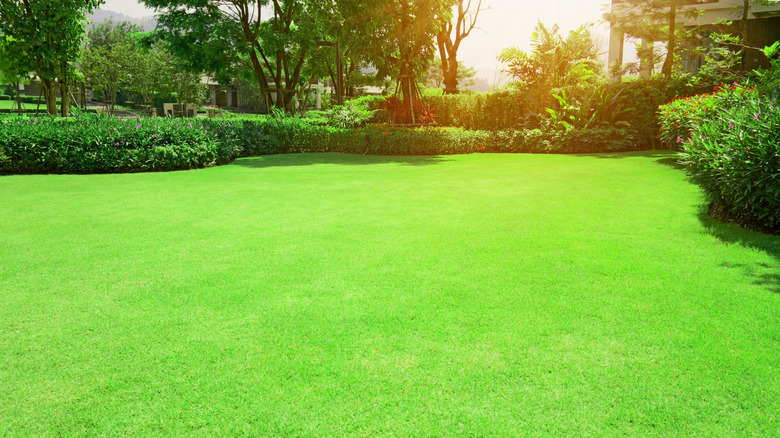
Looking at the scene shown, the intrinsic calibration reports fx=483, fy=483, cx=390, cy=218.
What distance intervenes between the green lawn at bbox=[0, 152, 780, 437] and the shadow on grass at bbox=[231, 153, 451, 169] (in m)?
6.82

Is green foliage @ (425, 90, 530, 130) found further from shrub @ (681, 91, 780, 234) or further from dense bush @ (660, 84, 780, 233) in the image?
shrub @ (681, 91, 780, 234)

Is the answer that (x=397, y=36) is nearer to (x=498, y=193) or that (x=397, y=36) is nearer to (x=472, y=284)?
(x=498, y=193)

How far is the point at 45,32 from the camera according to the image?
1770 centimetres

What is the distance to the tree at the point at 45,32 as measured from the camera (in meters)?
17.5

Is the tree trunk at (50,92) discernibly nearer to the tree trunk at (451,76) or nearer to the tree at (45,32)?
the tree at (45,32)

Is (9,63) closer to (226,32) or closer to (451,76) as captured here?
(226,32)

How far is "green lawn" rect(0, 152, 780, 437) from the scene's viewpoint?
2.70 meters

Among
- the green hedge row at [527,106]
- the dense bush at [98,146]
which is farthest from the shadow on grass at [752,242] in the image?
the dense bush at [98,146]

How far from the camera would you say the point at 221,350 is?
3.37 m

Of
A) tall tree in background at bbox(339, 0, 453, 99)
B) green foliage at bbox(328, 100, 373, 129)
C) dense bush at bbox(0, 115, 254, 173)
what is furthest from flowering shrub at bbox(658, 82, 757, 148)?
dense bush at bbox(0, 115, 254, 173)

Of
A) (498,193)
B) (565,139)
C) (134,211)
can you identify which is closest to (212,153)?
(134,211)

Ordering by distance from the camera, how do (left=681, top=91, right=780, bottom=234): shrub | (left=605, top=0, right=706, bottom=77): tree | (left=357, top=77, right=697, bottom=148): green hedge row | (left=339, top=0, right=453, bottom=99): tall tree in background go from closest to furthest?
(left=681, top=91, right=780, bottom=234): shrub, (left=357, top=77, right=697, bottom=148): green hedge row, (left=339, top=0, right=453, bottom=99): tall tree in background, (left=605, top=0, right=706, bottom=77): tree

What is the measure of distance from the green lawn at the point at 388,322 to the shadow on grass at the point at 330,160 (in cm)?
682

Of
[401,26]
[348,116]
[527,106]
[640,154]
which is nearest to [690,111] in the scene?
[640,154]
